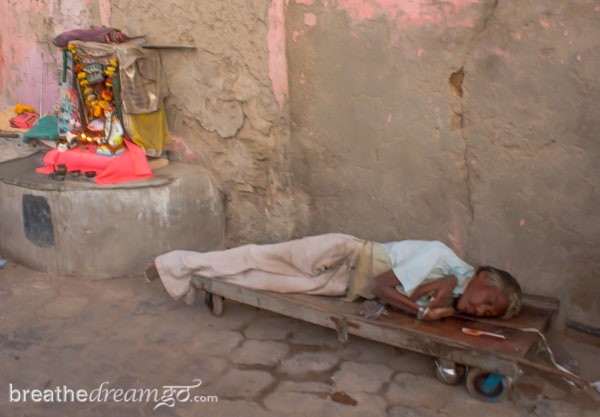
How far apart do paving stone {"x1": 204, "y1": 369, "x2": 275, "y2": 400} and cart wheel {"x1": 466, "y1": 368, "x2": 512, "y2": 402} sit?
90 centimetres

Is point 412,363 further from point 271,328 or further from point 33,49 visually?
point 33,49

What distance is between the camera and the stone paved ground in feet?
9.64

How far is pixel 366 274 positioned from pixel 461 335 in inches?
25.0

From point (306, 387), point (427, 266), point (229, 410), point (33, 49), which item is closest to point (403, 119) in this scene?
point (427, 266)

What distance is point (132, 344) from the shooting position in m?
3.52

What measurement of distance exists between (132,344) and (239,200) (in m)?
1.39

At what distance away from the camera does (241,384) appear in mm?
3123

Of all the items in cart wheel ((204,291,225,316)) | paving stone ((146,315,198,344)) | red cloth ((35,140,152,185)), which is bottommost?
paving stone ((146,315,198,344))

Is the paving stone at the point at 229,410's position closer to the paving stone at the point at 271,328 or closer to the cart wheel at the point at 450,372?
the paving stone at the point at 271,328

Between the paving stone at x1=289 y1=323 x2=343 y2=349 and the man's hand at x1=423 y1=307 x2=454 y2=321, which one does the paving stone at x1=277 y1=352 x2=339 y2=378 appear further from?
the man's hand at x1=423 y1=307 x2=454 y2=321

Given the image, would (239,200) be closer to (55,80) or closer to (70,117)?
(70,117)

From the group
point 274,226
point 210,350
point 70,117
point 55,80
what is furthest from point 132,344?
point 55,80

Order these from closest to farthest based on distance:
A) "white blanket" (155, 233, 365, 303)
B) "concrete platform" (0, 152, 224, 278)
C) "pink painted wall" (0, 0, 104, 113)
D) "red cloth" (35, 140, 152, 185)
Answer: "white blanket" (155, 233, 365, 303)
"concrete platform" (0, 152, 224, 278)
"red cloth" (35, 140, 152, 185)
"pink painted wall" (0, 0, 104, 113)

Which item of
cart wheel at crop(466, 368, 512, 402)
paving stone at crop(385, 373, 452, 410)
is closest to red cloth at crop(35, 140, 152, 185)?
paving stone at crop(385, 373, 452, 410)
